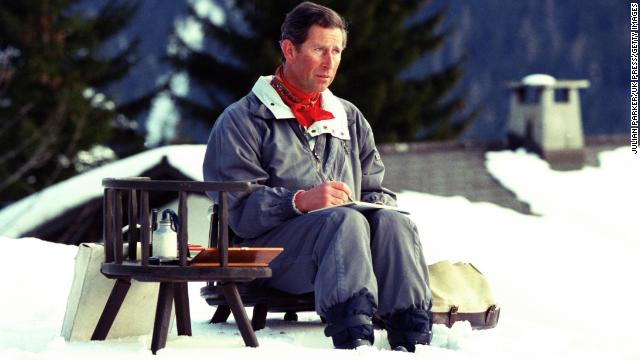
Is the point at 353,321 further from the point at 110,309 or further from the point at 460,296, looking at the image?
the point at 460,296

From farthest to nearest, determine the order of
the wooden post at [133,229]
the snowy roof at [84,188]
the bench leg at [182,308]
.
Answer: the snowy roof at [84,188] < the bench leg at [182,308] < the wooden post at [133,229]

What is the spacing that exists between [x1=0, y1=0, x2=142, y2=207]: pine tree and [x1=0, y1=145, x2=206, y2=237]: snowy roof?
11.7 metres

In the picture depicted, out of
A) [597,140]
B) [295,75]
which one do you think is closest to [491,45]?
[597,140]

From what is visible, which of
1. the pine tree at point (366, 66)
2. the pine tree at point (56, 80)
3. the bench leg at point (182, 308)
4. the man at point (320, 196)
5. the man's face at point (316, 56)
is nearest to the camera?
the man at point (320, 196)

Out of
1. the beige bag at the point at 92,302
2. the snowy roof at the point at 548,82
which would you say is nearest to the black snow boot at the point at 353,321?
the beige bag at the point at 92,302

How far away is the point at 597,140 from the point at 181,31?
43.4 ft

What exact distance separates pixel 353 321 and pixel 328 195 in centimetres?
53

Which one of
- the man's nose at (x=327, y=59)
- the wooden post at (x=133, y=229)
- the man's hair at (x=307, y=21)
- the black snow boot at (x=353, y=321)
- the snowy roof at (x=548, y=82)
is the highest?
the man's hair at (x=307, y=21)

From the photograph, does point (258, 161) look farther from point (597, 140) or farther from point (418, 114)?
point (418, 114)

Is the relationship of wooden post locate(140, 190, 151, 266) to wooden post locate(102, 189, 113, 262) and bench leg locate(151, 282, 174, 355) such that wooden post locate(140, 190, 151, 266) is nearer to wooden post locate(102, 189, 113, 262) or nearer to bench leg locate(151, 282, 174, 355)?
bench leg locate(151, 282, 174, 355)

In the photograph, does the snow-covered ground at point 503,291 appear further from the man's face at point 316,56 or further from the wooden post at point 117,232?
the man's face at point 316,56

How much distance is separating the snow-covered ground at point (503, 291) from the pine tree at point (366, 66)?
11209 millimetres

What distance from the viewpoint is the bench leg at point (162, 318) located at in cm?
511

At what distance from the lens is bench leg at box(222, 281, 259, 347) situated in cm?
526
